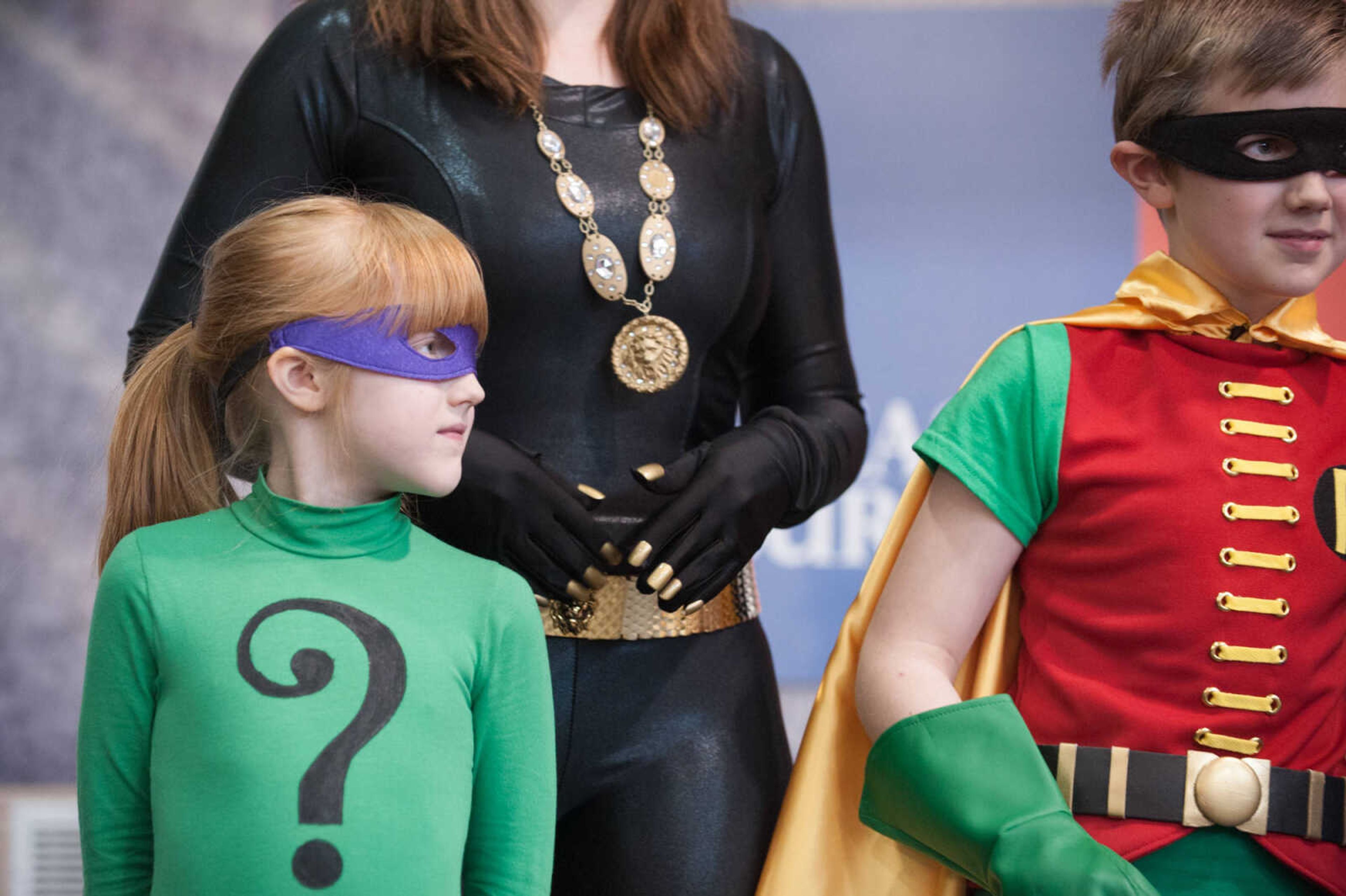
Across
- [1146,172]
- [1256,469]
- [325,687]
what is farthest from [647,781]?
[1146,172]

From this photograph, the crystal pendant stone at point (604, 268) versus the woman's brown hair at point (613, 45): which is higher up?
the woman's brown hair at point (613, 45)

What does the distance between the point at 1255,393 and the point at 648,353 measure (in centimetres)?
53

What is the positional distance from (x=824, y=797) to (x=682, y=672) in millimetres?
174

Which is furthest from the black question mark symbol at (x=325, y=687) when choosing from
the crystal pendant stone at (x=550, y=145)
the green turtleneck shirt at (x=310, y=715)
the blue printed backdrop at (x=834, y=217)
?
the blue printed backdrop at (x=834, y=217)

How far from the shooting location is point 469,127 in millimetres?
1411

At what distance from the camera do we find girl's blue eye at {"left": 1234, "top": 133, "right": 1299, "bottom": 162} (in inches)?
48.6

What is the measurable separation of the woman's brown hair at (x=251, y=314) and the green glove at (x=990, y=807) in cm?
48

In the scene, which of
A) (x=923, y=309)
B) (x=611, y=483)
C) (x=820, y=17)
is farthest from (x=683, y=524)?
(x=820, y=17)

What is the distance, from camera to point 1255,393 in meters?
1.26

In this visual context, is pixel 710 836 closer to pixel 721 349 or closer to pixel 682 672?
pixel 682 672

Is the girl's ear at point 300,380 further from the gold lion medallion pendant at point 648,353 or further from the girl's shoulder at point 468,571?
the gold lion medallion pendant at point 648,353

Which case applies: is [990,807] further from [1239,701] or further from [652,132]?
[652,132]

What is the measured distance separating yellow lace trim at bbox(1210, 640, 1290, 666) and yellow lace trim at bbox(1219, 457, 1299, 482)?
14 cm

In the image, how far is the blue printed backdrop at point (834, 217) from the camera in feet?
8.79
